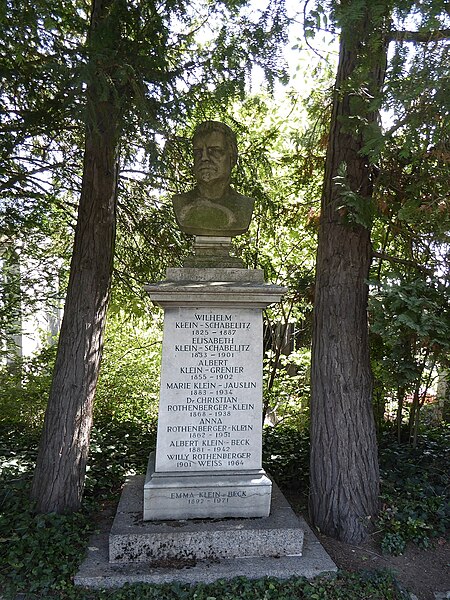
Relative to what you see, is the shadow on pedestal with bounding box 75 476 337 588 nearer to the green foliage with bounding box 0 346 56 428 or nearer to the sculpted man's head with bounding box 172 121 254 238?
the sculpted man's head with bounding box 172 121 254 238

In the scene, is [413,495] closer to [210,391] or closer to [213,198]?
[210,391]

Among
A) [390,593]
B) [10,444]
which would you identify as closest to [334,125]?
[390,593]

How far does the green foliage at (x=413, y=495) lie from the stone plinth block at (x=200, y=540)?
3.36ft

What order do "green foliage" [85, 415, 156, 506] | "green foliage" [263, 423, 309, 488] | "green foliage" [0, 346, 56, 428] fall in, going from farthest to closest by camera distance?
"green foliage" [0, 346, 56, 428]
"green foliage" [263, 423, 309, 488]
"green foliage" [85, 415, 156, 506]

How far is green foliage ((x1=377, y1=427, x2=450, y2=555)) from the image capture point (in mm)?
4441

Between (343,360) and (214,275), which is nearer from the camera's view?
(214,275)

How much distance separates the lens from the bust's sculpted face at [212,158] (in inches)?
182

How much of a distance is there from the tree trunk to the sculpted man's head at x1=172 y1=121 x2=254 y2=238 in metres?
0.80

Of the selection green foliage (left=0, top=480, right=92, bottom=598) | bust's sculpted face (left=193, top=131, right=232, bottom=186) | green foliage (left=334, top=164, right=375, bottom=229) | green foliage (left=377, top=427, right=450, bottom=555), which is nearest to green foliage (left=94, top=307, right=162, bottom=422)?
green foliage (left=0, top=480, right=92, bottom=598)

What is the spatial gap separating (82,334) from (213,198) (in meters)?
1.83

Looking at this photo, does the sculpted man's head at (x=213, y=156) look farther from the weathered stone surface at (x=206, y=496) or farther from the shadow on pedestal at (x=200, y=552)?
the shadow on pedestal at (x=200, y=552)

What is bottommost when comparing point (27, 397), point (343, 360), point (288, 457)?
point (288, 457)

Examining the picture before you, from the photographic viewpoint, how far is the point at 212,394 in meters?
4.36

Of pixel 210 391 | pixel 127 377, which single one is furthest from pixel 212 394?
pixel 127 377
